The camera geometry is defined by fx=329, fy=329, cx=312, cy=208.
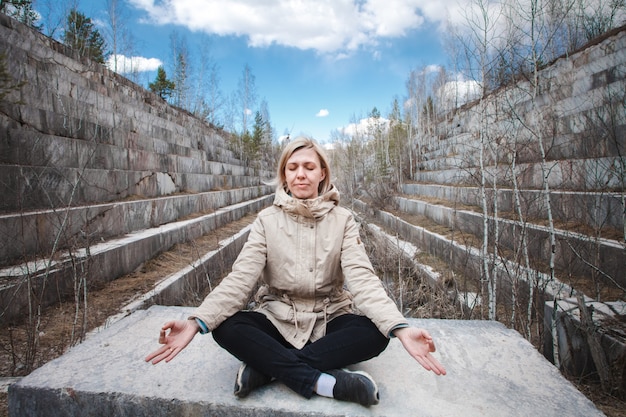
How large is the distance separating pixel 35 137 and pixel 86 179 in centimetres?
79

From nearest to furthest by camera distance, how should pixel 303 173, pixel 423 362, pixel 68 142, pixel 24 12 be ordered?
1. pixel 423 362
2. pixel 303 173
3. pixel 68 142
4. pixel 24 12

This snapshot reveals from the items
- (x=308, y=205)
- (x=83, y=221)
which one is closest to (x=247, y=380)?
(x=308, y=205)

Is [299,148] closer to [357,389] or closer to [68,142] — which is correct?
[357,389]

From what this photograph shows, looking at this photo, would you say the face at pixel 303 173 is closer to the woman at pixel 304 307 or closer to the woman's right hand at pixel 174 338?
the woman at pixel 304 307

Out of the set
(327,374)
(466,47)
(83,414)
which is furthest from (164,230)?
(466,47)

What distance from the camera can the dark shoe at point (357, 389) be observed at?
52.7 inches

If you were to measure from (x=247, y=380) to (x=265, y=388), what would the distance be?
0.12 metres

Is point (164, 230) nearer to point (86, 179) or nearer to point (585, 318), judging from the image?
point (86, 179)

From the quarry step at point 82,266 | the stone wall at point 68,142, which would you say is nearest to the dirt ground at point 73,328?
the quarry step at point 82,266

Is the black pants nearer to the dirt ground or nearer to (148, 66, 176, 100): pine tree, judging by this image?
the dirt ground

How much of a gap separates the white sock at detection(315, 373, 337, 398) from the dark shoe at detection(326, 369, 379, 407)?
0.02 m

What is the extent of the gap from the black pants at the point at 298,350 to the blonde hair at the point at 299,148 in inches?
32.1

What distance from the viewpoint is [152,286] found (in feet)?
11.3

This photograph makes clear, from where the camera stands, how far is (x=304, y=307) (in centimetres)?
174
